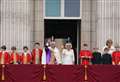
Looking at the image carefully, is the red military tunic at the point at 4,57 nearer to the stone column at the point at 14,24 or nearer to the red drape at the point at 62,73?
the stone column at the point at 14,24

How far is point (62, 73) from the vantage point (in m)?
25.1

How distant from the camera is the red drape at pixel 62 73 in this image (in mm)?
25078

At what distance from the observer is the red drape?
25.1m

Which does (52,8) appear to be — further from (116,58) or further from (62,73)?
(62,73)

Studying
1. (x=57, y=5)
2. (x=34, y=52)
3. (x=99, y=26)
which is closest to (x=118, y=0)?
(x=99, y=26)

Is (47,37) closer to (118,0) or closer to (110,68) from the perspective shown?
(118,0)

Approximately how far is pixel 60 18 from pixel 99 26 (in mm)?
2556

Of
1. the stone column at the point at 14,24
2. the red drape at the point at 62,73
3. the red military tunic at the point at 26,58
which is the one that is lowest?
the red drape at the point at 62,73

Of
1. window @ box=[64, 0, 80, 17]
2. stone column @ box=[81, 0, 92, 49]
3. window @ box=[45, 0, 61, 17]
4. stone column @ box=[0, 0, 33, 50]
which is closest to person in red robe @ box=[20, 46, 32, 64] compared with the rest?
stone column @ box=[0, 0, 33, 50]

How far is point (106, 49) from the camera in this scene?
87.5 feet

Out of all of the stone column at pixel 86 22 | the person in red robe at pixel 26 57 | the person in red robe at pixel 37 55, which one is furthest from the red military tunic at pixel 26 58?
the stone column at pixel 86 22

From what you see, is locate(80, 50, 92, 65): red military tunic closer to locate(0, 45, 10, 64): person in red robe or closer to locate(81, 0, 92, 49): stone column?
locate(0, 45, 10, 64): person in red robe

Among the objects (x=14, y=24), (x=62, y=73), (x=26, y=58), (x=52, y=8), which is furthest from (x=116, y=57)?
(x=52, y=8)

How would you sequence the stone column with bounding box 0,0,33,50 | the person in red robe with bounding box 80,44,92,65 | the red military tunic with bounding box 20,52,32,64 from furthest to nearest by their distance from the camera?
the stone column with bounding box 0,0,33,50, the red military tunic with bounding box 20,52,32,64, the person in red robe with bounding box 80,44,92,65
